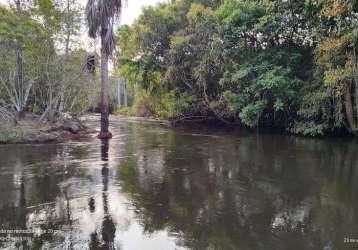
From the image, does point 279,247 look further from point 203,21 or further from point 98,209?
point 203,21

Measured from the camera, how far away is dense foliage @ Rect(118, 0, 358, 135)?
13930 millimetres

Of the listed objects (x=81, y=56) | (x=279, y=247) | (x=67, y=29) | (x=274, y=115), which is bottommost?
(x=279, y=247)

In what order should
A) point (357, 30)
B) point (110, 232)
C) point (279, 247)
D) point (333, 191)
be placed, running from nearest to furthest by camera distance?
point (279, 247) → point (110, 232) → point (333, 191) → point (357, 30)

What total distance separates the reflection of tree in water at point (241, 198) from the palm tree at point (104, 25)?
220 inches

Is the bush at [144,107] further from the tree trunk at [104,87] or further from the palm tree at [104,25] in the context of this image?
the palm tree at [104,25]

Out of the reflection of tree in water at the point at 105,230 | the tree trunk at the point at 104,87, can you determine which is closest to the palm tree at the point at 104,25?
the tree trunk at the point at 104,87

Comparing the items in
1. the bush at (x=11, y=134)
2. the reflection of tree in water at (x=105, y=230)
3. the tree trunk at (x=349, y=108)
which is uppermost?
the tree trunk at (x=349, y=108)

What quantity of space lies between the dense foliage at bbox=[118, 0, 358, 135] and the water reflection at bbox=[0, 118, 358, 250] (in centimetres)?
488

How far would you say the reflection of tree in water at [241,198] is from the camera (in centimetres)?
432

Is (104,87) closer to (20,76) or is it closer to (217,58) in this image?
(20,76)

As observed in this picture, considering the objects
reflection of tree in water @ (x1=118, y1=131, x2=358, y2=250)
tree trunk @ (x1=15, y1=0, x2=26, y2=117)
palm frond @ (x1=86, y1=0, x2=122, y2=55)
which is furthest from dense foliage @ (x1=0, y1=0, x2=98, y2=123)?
reflection of tree in water @ (x1=118, y1=131, x2=358, y2=250)

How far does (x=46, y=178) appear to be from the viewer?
295 inches

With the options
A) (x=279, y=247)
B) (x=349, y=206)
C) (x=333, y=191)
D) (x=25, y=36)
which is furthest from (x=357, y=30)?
(x=25, y=36)

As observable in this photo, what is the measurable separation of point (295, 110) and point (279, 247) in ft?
47.6
